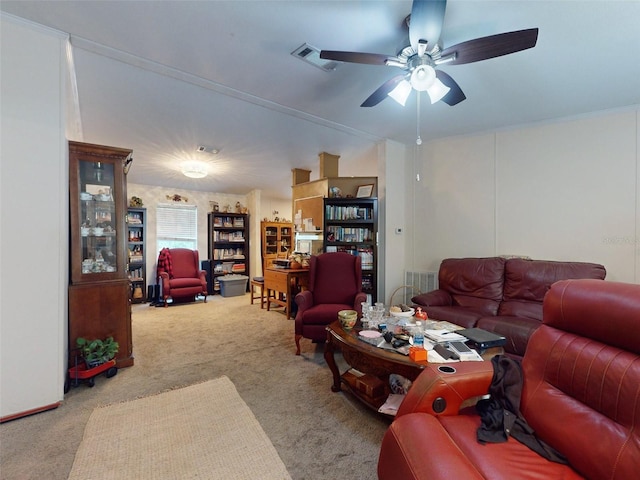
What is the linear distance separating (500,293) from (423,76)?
246cm

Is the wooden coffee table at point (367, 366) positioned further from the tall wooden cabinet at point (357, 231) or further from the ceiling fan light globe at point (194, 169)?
the ceiling fan light globe at point (194, 169)

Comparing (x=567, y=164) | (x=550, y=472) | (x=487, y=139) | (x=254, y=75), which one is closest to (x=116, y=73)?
(x=254, y=75)

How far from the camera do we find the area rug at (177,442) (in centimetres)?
144

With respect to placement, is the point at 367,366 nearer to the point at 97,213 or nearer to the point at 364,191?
the point at 97,213

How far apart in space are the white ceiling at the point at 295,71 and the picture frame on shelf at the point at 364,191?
66 centimetres

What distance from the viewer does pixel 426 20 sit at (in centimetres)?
149

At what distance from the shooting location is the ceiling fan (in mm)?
1443

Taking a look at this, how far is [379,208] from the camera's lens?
408 cm

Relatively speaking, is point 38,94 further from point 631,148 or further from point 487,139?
point 631,148

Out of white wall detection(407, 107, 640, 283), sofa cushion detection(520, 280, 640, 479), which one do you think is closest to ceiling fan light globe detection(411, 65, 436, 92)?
sofa cushion detection(520, 280, 640, 479)

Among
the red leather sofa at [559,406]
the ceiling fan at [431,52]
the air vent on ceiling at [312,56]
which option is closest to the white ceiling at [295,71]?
the air vent on ceiling at [312,56]

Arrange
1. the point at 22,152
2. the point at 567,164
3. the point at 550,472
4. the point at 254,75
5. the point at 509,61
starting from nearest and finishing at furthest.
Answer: the point at 550,472, the point at 22,152, the point at 509,61, the point at 254,75, the point at 567,164

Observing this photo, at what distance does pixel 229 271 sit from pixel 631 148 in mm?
6557

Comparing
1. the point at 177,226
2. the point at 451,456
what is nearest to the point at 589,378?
the point at 451,456
